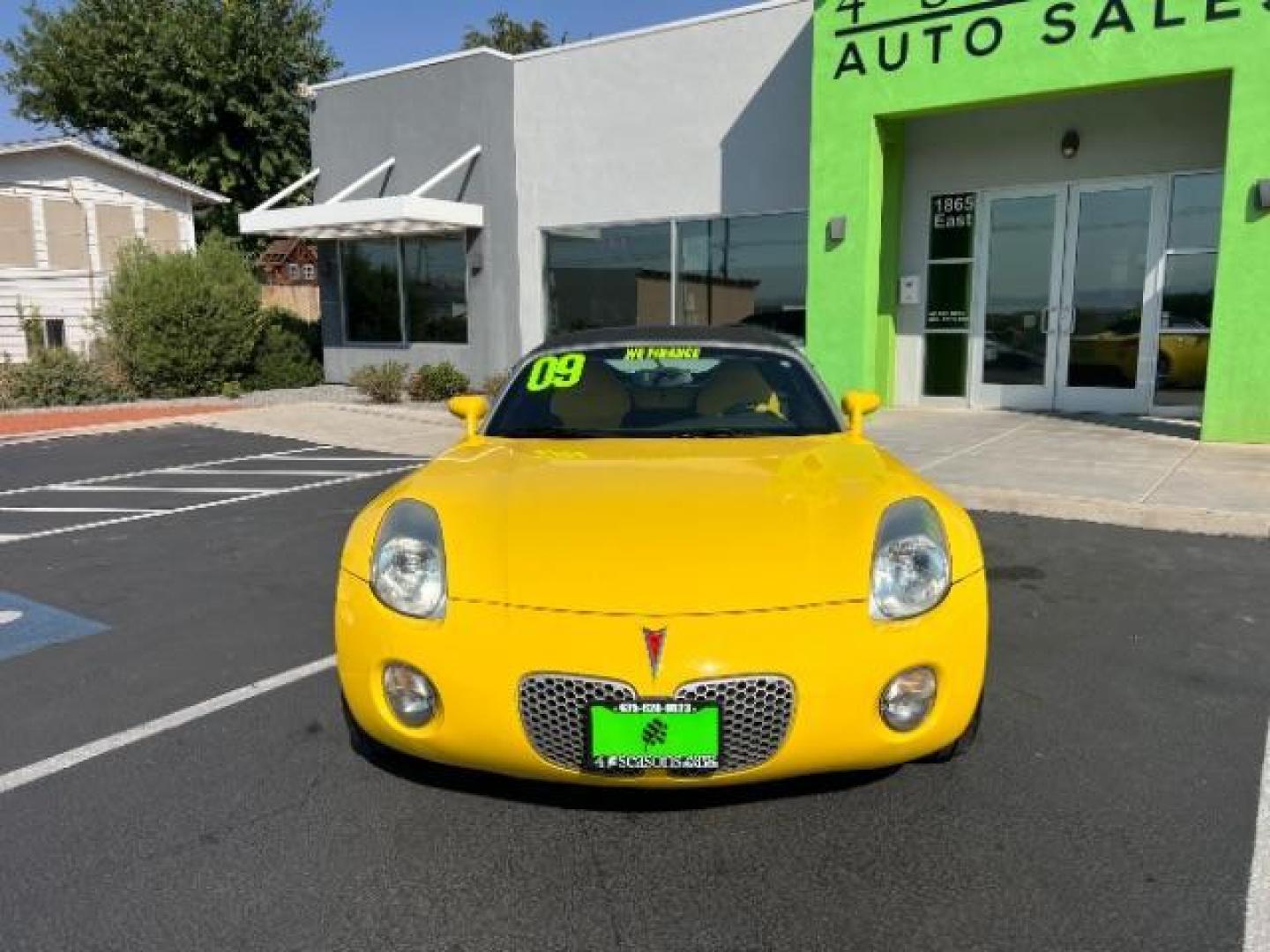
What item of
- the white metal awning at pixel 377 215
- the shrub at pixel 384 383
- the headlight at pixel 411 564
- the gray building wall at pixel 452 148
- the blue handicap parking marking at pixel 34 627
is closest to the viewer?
the headlight at pixel 411 564

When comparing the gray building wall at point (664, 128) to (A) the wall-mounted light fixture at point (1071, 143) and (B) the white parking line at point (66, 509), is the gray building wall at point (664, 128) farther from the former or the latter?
(B) the white parking line at point (66, 509)

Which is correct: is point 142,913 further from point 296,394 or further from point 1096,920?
point 296,394

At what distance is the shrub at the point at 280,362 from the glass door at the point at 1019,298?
1283cm

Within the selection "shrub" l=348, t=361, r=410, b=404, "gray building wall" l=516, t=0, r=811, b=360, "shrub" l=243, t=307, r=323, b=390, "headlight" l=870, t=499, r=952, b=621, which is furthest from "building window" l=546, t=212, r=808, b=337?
"headlight" l=870, t=499, r=952, b=621

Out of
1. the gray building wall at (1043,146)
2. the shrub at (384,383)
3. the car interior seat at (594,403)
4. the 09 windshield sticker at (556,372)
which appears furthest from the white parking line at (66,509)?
the gray building wall at (1043,146)

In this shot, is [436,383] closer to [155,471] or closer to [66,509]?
[155,471]

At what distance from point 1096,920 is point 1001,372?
34.3 ft

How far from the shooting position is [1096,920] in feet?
6.93

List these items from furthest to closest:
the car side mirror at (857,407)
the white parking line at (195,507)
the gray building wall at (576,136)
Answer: the gray building wall at (576,136) < the white parking line at (195,507) < the car side mirror at (857,407)

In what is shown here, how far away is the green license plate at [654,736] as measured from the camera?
7.20ft

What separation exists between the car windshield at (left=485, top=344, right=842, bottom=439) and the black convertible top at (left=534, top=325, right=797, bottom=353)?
46mm

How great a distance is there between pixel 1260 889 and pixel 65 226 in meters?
23.2

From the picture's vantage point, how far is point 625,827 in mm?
2514

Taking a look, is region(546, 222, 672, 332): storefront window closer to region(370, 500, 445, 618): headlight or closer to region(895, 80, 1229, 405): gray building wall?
region(895, 80, 1229, 405): gray building wall
